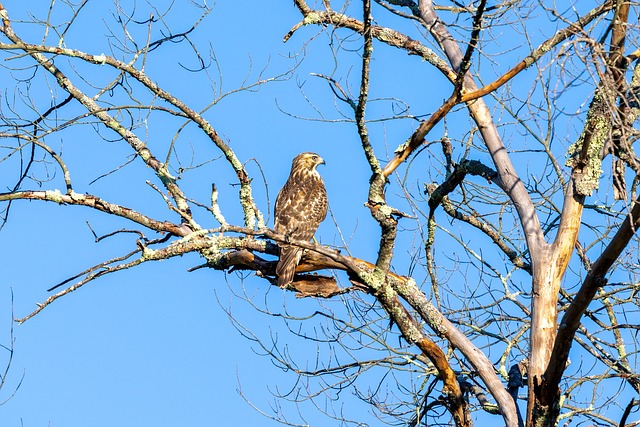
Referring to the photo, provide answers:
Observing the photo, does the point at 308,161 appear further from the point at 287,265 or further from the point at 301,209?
the point at 287,265

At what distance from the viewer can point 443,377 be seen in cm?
655

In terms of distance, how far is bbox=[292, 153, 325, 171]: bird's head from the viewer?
31.0 ft

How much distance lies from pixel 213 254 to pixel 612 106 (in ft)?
10.7

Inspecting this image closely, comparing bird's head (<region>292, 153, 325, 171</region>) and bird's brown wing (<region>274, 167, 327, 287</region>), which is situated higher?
bird's head (<region>292, 153, 325, 171</region>)

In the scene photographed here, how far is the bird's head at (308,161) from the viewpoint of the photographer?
944 cm

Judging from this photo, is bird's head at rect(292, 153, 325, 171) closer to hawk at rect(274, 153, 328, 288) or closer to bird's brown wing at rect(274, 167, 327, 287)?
hawk at rect(274, 153, 328, 288)

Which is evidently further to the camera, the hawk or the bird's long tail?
the hawk

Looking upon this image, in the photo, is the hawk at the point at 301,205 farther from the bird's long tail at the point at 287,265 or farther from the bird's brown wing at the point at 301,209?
the bird's long tail at the point at 287,265

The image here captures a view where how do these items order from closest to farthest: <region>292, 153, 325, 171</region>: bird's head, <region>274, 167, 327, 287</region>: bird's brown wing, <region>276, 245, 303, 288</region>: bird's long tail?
<region>276, 245, 303, 288</region>: bird's long tail → <region>274, 167, 327, 287</region>: bird's brown wing → <region>292, 153, 325, 171</region>: bird's head

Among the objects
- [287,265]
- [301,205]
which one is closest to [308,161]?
[301,205]

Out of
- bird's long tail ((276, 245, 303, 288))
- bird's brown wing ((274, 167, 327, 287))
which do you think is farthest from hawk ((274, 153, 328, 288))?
bird's long tail ((276, 245, 303, 288))

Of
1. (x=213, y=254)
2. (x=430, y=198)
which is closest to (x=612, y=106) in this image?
(x=430, y=198)

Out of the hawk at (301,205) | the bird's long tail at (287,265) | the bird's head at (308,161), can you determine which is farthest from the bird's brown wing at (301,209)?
the bird's long tail at (287,265)

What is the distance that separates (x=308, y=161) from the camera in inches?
372
